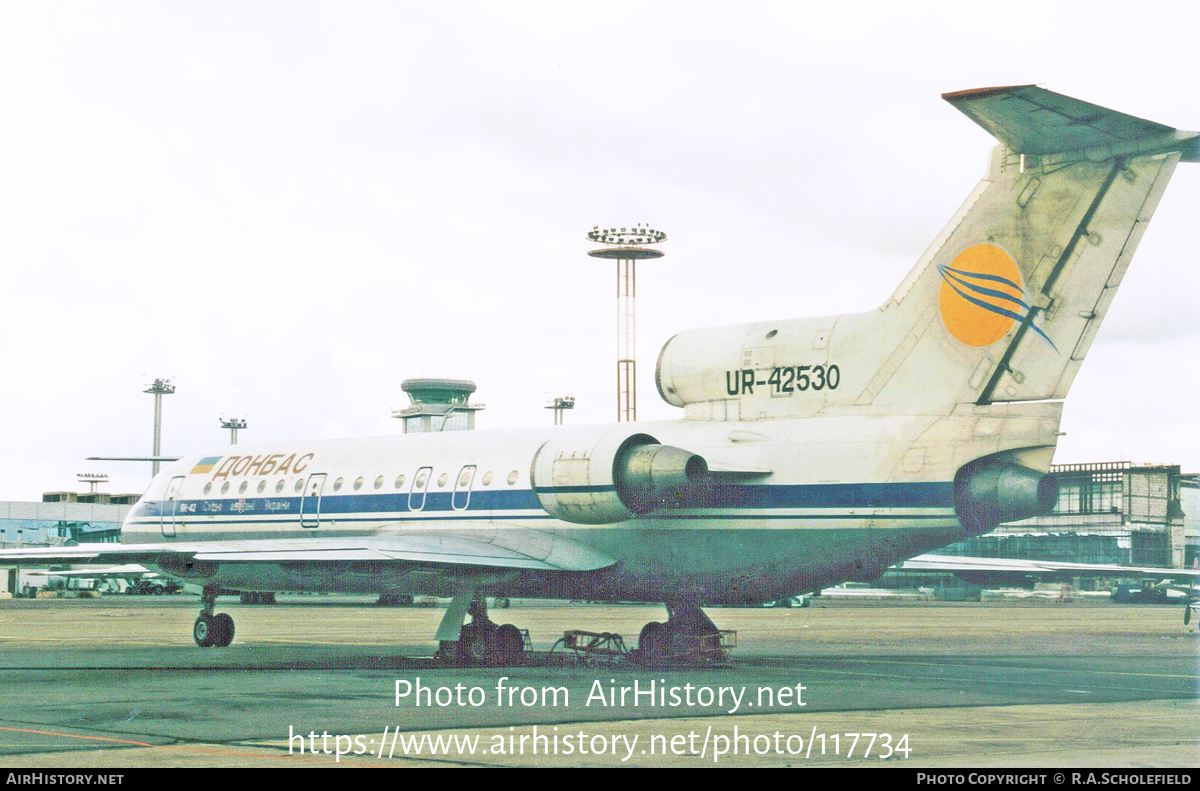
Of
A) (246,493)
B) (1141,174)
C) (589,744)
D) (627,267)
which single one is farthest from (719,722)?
(627,267)

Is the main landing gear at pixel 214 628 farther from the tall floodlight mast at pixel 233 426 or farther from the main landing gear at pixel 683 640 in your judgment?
the tall floodlight mast at pixel 233 426

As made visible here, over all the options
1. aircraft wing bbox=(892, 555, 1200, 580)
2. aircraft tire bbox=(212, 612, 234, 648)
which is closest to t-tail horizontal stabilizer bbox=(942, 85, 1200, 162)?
aircraft wing bbox=(892, 555, 1200, 580)

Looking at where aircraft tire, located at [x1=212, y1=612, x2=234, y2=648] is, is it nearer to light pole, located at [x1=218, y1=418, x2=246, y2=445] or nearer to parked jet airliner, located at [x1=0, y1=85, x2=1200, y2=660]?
parked jet airliner, located at [x1=0, y1=85, x2=1200, y2=660]

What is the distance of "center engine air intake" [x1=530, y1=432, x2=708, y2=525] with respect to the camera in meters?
17.9

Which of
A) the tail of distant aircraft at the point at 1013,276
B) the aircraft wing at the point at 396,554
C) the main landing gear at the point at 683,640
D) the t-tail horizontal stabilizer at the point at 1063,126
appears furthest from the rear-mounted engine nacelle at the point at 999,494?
the aircraft wing at the point at 396,554

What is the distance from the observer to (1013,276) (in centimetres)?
1627

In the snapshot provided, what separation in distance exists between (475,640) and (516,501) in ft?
7.36

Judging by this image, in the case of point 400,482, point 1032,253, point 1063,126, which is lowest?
point 400,482

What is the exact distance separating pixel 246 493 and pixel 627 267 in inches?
1079

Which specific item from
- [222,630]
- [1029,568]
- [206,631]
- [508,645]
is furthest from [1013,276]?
[206,631]

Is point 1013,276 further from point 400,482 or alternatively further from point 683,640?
point 400,482

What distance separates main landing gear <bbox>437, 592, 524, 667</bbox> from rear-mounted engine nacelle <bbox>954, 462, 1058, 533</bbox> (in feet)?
24.9

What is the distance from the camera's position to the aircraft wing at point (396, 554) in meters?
19.6

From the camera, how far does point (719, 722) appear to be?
1202cm
